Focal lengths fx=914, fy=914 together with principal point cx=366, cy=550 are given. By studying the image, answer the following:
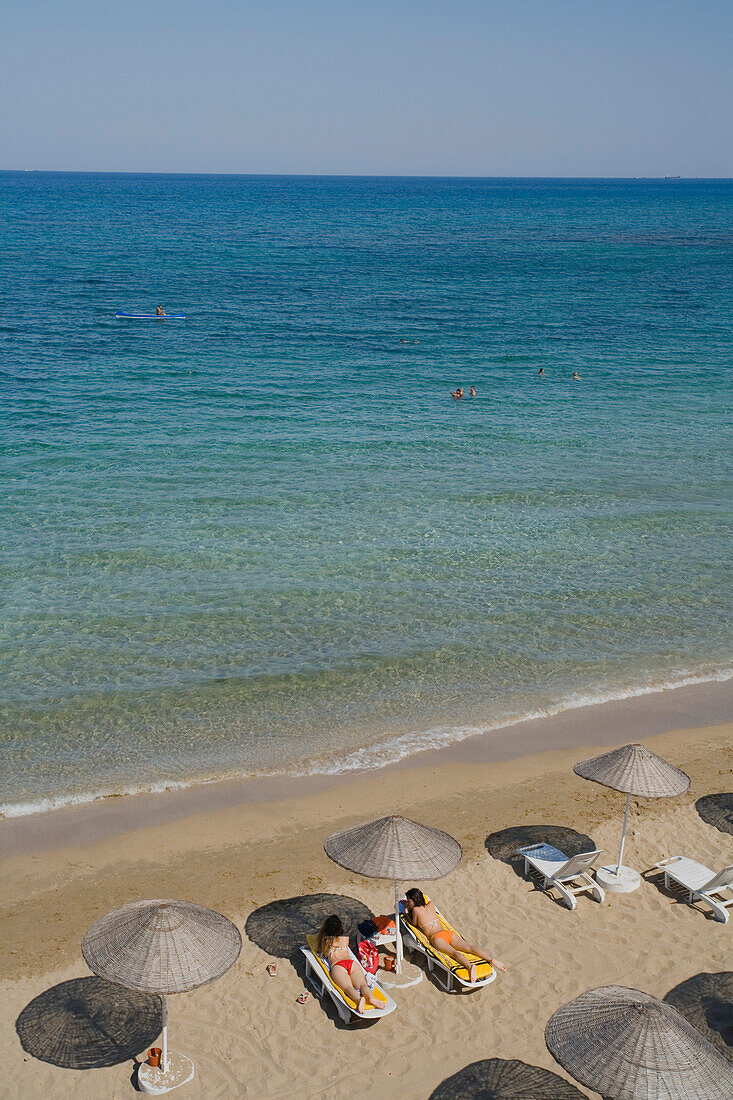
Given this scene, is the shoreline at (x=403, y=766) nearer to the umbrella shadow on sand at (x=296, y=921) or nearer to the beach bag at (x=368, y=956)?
the umbrella shadow on sand at (x=296, y=921)

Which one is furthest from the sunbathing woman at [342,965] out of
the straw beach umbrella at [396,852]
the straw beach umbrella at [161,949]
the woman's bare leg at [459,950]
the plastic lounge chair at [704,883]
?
the plastic lounge chair at [704,883]

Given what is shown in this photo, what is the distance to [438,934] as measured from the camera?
10125 mm

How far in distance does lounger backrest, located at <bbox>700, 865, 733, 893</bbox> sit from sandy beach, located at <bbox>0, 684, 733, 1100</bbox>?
1.04 feet

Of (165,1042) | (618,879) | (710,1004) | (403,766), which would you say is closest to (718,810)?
(618,879)

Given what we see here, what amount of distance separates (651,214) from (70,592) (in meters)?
146

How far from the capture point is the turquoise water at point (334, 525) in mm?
15547

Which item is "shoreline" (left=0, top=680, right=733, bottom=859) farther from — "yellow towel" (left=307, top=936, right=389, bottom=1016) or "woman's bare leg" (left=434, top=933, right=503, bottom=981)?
"woman's bare leg" (left=434, top=933, right=503, bottom=981)

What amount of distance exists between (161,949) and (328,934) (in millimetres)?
2130

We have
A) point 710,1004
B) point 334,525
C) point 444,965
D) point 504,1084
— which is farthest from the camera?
point 334,525

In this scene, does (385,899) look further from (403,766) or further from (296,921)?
(403,766)

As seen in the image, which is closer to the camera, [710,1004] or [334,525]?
[710,1004]

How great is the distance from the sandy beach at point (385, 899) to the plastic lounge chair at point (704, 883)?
20cm

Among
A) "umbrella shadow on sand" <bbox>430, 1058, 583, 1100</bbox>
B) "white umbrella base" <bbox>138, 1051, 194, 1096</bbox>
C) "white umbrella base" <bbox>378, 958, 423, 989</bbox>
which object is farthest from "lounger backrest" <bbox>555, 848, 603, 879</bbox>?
"white umbrella base" <bbox>138, 1051, 194, 1096</bbox>

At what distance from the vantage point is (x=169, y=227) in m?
104
